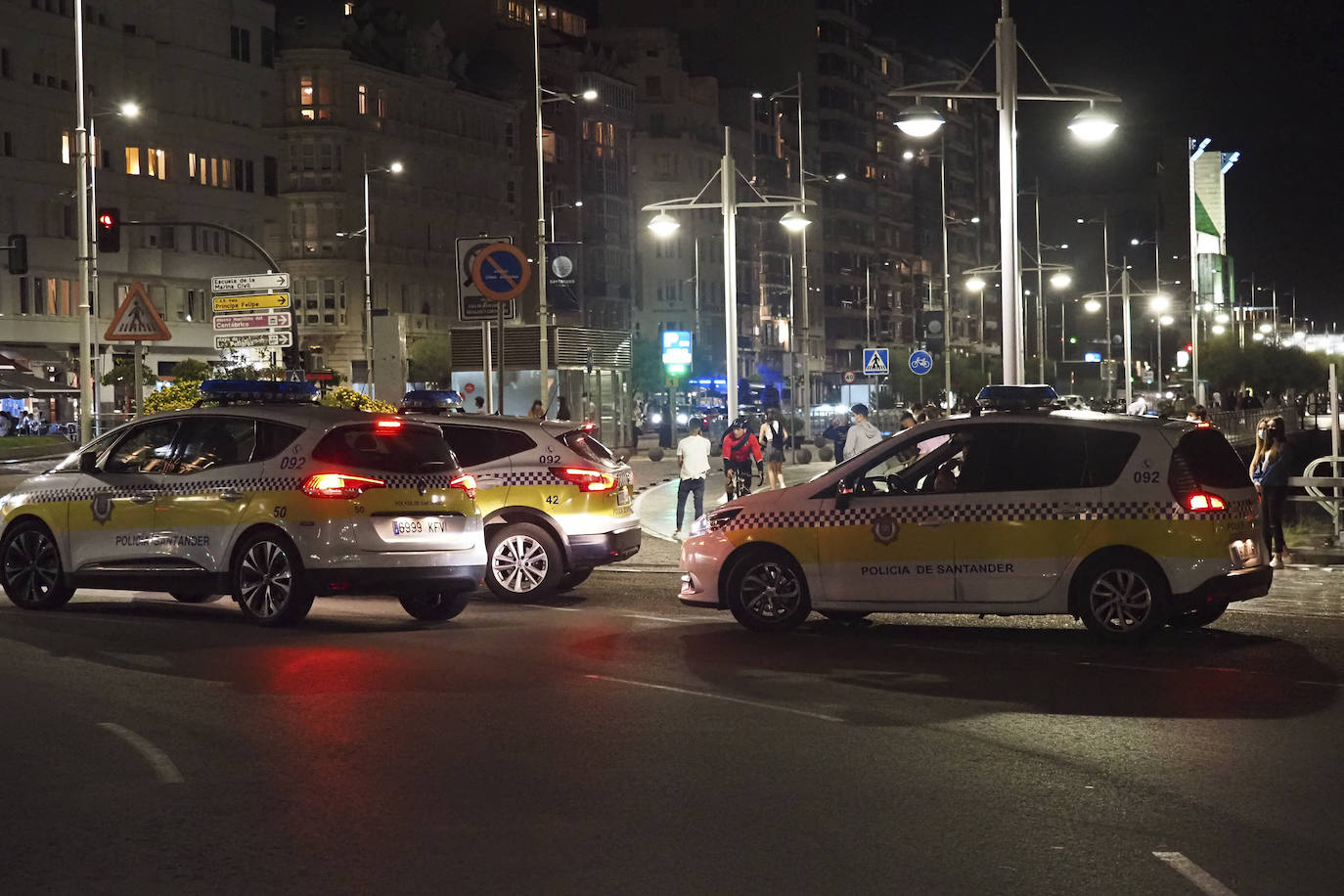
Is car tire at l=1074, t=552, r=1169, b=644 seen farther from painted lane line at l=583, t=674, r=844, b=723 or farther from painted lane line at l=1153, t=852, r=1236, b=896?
painted lane line at l=1153, t=852, r=1236, b=896

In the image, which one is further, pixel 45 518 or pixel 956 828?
pixel 45 518

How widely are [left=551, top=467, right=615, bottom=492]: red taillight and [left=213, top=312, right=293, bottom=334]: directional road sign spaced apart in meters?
12.4

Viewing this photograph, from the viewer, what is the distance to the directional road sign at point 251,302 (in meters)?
30.7

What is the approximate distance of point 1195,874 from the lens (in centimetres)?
715

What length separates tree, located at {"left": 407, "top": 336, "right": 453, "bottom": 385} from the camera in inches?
4026

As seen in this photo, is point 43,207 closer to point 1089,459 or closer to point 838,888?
point 1089,459

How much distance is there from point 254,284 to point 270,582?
16290mm

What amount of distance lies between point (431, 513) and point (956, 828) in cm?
857

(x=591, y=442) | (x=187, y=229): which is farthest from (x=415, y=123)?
(x=591, y=442)

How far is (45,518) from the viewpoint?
17.0m

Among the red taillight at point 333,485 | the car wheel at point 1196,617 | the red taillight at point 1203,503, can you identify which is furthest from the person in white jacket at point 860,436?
the red taillight at point 1203,503

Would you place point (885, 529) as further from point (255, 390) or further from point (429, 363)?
point (429, 363)

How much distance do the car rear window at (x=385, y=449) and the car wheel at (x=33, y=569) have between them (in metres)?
2.84

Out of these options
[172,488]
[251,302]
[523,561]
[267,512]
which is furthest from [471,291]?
[267,512]
